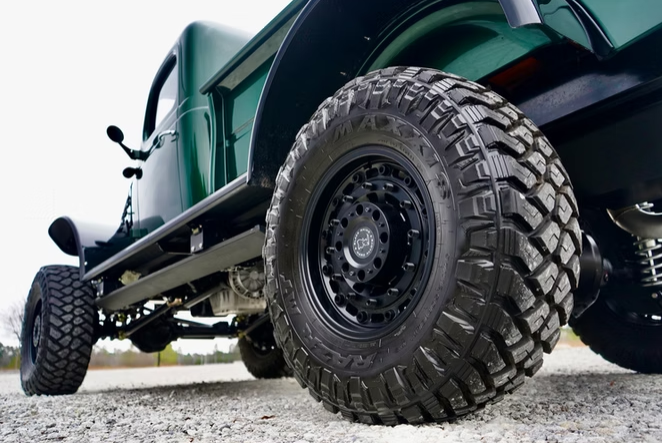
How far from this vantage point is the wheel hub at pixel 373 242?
5.56 feet

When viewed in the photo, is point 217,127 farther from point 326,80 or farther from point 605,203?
point 605,203

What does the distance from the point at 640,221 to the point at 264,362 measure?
4.12 meters

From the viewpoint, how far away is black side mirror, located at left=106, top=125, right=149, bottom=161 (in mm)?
4246

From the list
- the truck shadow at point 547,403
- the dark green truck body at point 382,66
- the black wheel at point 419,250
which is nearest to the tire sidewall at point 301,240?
the black wheel at point 419,250

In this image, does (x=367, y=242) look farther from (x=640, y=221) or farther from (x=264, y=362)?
(x=264, y=362)

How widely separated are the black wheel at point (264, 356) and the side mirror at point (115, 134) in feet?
7.52

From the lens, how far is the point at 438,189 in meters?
1.54

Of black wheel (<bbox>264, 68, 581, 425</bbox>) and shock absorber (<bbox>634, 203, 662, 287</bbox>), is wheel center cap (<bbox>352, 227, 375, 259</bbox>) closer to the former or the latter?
black wheel (<bbox>264, 68, 581, 425</bbox>)

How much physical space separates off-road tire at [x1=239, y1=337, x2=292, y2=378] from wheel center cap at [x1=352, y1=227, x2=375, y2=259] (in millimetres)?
3813

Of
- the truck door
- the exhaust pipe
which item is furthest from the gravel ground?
the truck door

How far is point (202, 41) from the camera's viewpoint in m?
3.80

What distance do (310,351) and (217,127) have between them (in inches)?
75.2

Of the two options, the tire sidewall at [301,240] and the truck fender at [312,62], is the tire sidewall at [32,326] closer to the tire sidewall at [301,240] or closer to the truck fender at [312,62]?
the truck fender at [312,62]

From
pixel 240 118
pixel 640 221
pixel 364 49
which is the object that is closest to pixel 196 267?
pixel 240 118
